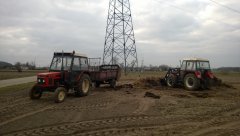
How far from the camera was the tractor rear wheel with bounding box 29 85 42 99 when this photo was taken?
13.5 meters

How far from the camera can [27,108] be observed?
36.1 ft

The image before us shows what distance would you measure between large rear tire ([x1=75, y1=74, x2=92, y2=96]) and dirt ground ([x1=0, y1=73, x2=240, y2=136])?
1.06 meters

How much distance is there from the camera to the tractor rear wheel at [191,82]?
59.7ft

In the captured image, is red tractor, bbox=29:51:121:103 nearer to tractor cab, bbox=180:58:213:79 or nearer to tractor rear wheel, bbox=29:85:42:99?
tractor rear wheel, bbox=29:85:42:99

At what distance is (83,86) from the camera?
14609 mm

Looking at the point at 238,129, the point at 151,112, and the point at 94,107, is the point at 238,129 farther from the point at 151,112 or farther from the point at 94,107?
the point at 94,107

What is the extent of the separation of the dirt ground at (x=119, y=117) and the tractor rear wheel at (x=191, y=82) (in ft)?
18.1

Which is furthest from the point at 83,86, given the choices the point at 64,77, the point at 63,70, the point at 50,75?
the point at 50,75

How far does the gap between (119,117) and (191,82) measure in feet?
34.1

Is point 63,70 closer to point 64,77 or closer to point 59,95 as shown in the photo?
point 64,77

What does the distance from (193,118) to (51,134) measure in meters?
4.52

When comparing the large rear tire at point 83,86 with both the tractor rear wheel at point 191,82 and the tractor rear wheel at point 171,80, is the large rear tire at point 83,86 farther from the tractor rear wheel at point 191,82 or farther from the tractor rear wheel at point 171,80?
the tractor rear wheel at point 171,80

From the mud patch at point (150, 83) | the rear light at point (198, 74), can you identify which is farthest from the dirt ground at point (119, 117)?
the mud patch at point (150, 83)

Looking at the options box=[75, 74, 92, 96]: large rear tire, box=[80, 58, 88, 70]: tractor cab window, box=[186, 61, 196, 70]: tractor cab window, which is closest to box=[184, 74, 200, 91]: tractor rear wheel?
box=[186, 61, 196, 70]: tractor cab window
